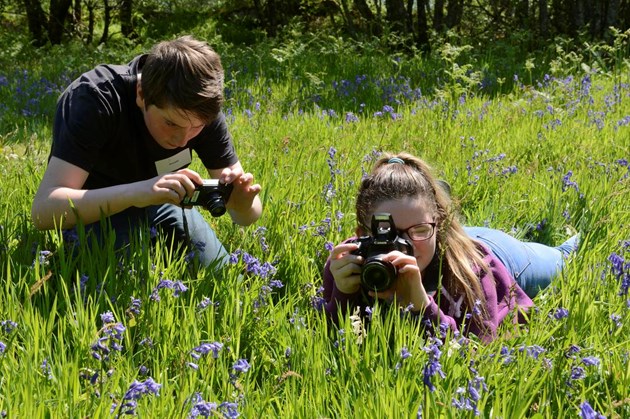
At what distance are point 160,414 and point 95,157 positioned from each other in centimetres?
145

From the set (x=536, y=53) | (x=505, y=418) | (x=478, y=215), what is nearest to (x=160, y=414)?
(x=505, y=418)

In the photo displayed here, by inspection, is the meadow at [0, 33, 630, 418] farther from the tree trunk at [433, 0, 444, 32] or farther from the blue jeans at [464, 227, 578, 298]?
the tree trunk at [433, 0, 444, 32]

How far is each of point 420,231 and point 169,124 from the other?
1045mm

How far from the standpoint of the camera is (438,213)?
258 cm

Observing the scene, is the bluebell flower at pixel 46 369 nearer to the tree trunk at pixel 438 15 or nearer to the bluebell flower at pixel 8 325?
the bluebell flower at pixel 8 325

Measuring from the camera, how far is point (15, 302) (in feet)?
7.24

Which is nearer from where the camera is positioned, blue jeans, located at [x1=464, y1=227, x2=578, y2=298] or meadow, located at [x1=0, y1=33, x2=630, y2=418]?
meadow, located at [x1=0, y1=33, x2=630, y2=418]

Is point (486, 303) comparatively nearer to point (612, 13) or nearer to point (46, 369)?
point (46, 369)

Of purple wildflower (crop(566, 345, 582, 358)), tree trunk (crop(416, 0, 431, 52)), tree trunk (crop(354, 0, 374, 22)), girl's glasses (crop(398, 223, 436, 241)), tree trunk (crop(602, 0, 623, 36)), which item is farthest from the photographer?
tree trunk (crop(354, 0, 374, 22))

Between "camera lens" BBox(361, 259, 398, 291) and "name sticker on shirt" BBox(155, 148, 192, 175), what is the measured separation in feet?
4.19

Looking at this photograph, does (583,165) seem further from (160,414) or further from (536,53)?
(536,53)

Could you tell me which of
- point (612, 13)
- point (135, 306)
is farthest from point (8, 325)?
point (612, 13)

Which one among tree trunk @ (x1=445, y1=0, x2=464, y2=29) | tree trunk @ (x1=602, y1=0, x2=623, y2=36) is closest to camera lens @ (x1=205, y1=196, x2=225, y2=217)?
tree trunk @ (x1=602, y1=0, x2=623, y2=36)

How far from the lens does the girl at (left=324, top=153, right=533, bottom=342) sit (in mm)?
2305
